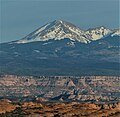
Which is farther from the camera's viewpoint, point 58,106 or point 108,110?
point 58,106

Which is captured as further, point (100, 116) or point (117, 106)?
point (117, 106)

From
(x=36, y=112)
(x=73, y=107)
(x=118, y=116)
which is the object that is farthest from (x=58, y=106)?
(x=118, y=116)

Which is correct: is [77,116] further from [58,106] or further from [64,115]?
[58,106]

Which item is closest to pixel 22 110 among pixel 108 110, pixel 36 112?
pixel 36 112

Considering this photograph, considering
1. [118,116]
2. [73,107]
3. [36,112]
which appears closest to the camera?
[118,116]

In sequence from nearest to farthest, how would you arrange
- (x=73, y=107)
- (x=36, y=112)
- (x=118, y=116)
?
(x=118, y=116) < (x=36, y=112) < (x=73, y=107)

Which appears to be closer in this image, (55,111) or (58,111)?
(58,111)

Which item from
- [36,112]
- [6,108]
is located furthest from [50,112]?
[6,108]

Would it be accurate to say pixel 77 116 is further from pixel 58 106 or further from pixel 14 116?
pixel 58 106
